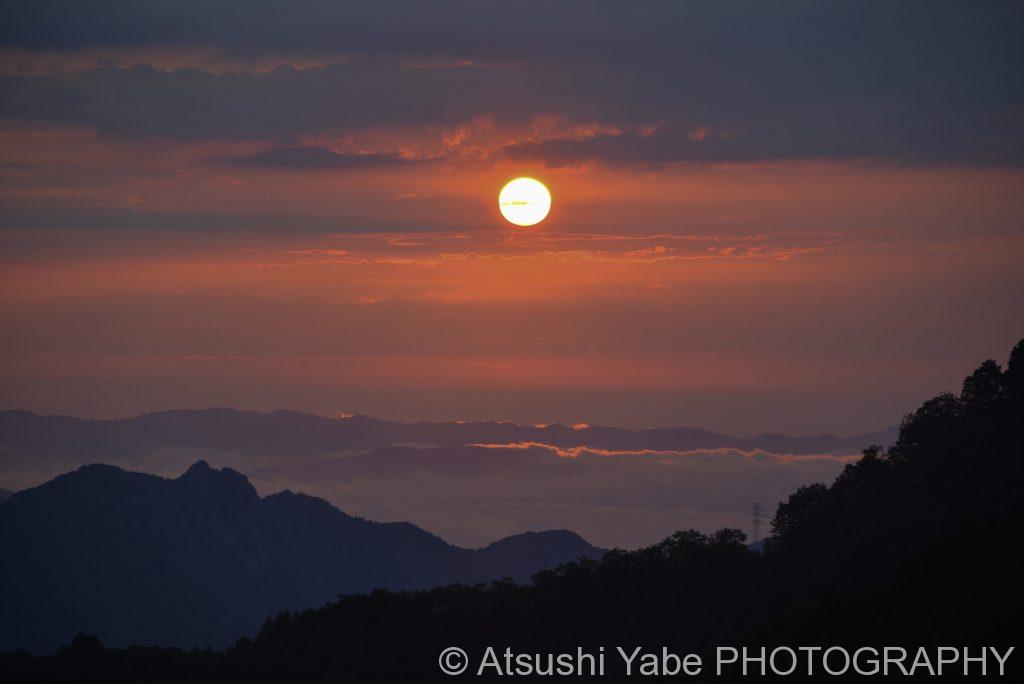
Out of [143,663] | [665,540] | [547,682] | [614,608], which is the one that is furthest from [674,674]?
[143,663]

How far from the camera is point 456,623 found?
102 meters

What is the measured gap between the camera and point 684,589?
102 m

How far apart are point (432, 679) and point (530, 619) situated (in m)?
12.1

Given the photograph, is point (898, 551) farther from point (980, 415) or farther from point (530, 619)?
point (530, 619)
